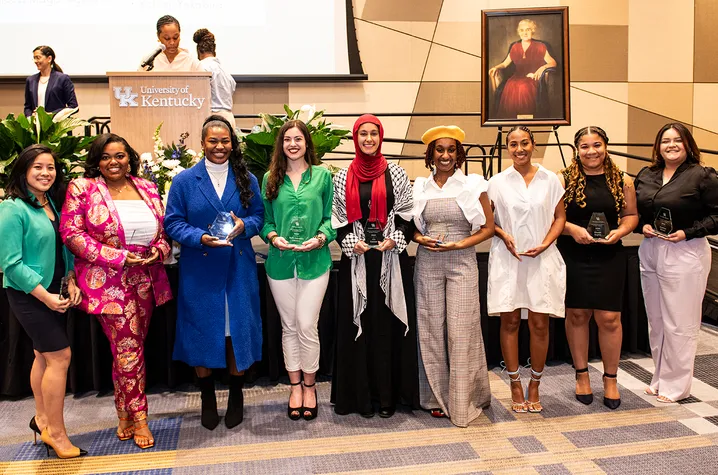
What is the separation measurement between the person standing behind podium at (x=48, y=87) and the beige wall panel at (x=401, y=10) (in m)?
3.96

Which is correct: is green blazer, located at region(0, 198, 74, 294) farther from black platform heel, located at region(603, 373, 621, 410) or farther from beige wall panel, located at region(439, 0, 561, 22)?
beige wall panel, located at region(439, 0, 561, 22)

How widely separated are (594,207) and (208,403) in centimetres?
250

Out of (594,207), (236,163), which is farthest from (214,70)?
(594,207)

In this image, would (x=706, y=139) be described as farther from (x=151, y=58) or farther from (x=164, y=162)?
(x=164, y=162)

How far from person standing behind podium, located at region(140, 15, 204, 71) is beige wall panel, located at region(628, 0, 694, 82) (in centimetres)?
671

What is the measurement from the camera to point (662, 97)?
896 cm

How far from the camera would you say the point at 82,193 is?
3.10m

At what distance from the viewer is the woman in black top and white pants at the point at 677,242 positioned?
12.1 feet

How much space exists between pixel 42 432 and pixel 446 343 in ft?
7.28

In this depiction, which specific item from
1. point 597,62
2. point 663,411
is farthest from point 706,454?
point 597,62

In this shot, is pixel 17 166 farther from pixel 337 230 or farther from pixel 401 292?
pixel 401 292

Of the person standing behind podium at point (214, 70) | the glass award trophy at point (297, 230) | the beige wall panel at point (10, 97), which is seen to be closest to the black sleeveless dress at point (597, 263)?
the glass award trophy at point (297, 230)

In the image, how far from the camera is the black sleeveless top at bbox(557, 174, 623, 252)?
363 cm

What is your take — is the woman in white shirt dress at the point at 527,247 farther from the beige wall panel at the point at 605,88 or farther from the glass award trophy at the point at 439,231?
the beige wall panel at the point at 605,88
